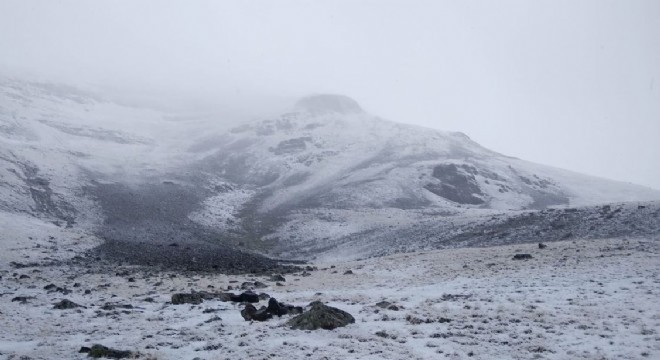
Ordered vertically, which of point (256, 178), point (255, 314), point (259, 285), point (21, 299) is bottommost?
point (21, 299)

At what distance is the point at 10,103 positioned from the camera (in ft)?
325

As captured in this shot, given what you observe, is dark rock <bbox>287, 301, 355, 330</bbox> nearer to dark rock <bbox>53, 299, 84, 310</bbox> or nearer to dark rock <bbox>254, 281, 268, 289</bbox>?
dark rock <bbox>254, 281, 268, 289</bbox>

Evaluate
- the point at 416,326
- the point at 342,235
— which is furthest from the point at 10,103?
the point at 416,326

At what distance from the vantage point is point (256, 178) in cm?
8756

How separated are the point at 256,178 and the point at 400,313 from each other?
234 ft

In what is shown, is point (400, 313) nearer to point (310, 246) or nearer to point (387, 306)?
point (387, 306)

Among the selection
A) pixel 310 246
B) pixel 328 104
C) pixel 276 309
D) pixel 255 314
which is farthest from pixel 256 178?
pixel 255 314

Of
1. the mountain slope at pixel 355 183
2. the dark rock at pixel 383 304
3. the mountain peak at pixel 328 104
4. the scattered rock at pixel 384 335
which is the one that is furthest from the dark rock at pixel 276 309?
the mountain peak at pixel 328 104

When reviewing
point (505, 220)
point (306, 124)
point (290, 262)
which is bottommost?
point (290, 262)

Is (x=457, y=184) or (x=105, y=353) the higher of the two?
(x=457, y=184)

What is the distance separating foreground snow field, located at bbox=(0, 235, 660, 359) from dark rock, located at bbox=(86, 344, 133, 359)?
0.55m

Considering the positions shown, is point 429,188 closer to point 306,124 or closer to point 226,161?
point 226,161

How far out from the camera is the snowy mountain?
A: 2116 inches

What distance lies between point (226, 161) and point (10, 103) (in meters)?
52.6
